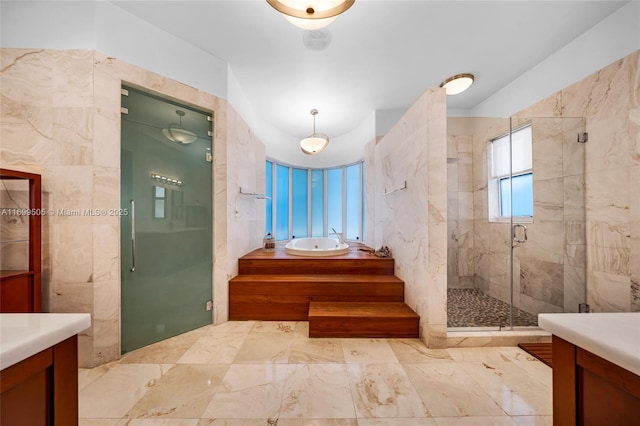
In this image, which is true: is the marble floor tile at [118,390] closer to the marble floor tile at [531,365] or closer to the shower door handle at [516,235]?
the marble floor tile at [531,365]

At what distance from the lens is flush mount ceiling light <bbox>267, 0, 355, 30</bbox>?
50.9 inches

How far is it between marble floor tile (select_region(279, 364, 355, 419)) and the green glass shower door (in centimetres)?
128

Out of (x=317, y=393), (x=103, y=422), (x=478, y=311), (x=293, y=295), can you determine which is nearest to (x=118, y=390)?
(x=103, y=422)

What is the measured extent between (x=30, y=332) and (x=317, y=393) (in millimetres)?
1427

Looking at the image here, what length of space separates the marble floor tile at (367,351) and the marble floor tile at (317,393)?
165 mm

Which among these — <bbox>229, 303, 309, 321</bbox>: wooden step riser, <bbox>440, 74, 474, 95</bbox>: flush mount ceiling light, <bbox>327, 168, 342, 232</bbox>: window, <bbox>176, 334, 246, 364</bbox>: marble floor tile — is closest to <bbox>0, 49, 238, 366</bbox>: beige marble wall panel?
<bbox>176, 334, 246, 364</bbox>: marble floor tile

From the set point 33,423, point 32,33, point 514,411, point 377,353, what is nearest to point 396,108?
point 377,353

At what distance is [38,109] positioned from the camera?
176cm

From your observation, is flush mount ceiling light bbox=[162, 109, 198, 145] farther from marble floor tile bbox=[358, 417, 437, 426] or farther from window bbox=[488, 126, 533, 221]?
window bbox=[488, 126, 533, 221]

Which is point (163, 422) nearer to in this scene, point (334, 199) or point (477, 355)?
point (477, 355)

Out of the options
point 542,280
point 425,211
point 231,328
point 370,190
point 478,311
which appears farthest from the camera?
point 370,190

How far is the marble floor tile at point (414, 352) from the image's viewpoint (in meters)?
1.84

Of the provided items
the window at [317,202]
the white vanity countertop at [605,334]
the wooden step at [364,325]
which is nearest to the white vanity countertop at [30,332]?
the white vanity countertop at [605,334]

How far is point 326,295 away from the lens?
99.7 inches
